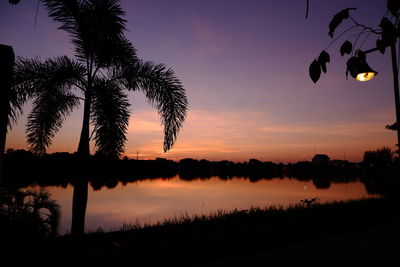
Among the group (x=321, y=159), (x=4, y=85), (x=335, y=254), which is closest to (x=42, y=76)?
(x=4, y=85)

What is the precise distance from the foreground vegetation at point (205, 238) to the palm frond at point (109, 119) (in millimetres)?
2016

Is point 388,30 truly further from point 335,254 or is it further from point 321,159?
point 321,159

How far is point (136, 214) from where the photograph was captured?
3066 centimetres

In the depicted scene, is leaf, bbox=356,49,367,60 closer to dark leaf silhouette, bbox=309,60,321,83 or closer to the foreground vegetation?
dark leaf silhouette, bbox=309,60,321,83

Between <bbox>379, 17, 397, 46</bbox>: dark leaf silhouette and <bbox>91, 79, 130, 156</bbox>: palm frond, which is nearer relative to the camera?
<bbox>379, 17, 397, 46</bbox>: dark leaf silhouette

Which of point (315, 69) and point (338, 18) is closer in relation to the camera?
point (338, 18)

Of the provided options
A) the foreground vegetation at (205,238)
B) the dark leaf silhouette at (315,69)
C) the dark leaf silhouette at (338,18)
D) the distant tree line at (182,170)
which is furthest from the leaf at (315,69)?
the distant tree line at (182,170)

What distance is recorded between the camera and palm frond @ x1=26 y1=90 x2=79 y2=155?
6.60 metres

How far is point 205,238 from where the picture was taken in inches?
221

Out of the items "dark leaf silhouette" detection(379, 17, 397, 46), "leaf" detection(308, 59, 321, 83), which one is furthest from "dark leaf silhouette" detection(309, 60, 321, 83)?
"dark leaf silhouette" detection(379, 17, 397, 46)

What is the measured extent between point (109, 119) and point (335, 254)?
537cm

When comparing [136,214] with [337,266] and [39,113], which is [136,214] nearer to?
[39,113]

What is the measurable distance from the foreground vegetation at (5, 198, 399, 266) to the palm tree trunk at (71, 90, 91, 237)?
0.35m

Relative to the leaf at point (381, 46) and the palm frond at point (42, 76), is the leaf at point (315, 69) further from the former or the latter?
the palm frond at point (42, 76)
